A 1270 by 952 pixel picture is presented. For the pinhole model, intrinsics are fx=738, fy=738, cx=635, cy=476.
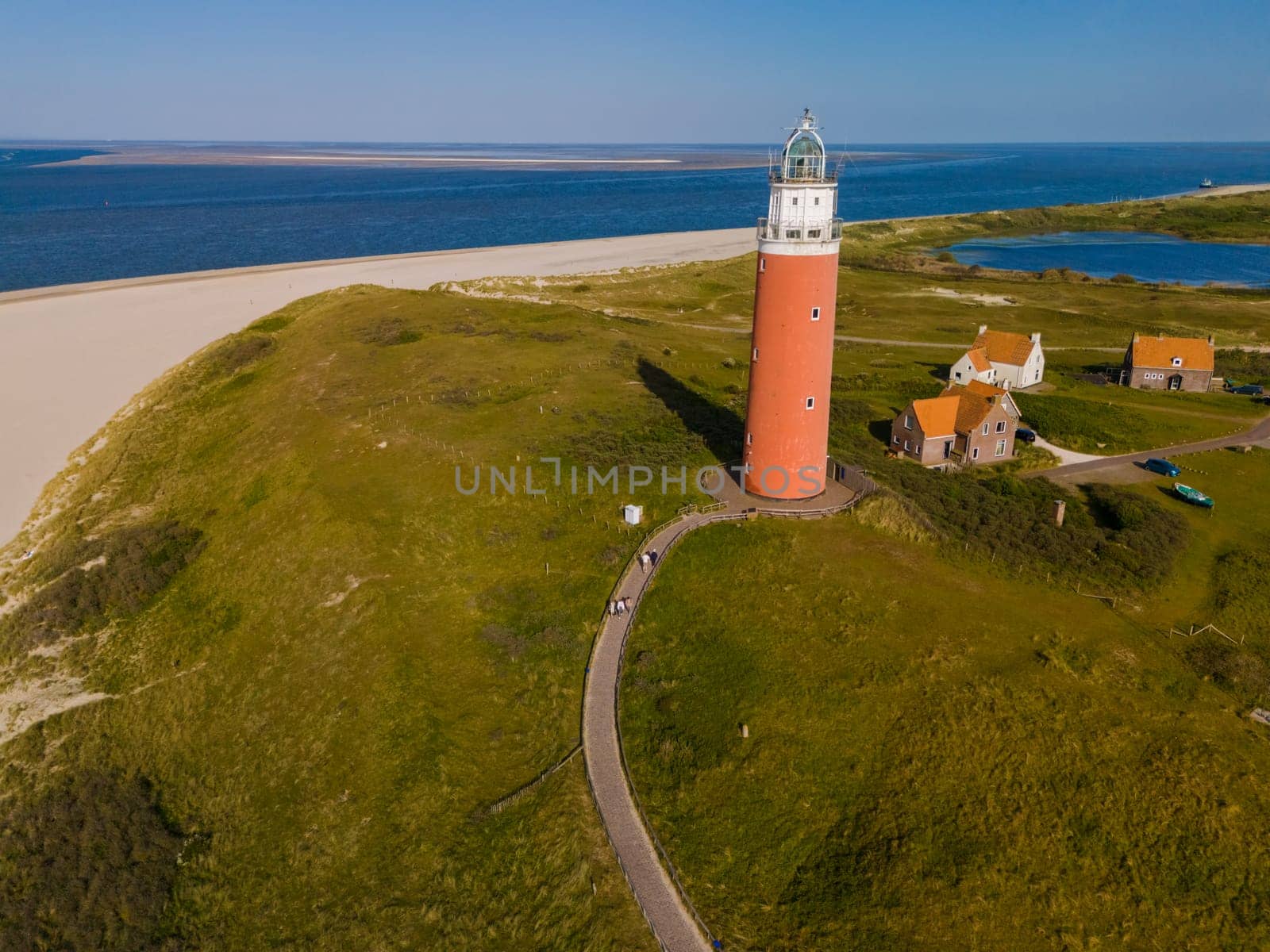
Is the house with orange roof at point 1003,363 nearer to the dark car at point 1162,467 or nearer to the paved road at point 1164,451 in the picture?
the paved road at point 1164,451

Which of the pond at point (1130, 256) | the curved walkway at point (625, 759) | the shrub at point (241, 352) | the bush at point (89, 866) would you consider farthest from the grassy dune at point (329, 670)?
the pond at point (1130, 256)

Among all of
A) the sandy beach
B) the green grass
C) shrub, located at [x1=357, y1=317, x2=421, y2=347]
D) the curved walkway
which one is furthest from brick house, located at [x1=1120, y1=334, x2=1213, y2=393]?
the sandy beach

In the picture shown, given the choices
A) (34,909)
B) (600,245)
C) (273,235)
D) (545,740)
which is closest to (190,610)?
(34,909)

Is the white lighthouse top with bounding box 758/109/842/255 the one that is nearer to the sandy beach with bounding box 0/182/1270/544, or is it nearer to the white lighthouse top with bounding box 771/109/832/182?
the white lighthouse top with bounding box 771/109/832/182

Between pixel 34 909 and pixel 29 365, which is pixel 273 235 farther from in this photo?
pixel 34 909

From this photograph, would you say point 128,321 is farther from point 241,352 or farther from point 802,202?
point 802,202

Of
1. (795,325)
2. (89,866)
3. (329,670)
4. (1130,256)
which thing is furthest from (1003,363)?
(1130,256)

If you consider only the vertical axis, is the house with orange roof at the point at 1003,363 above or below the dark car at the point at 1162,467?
above
